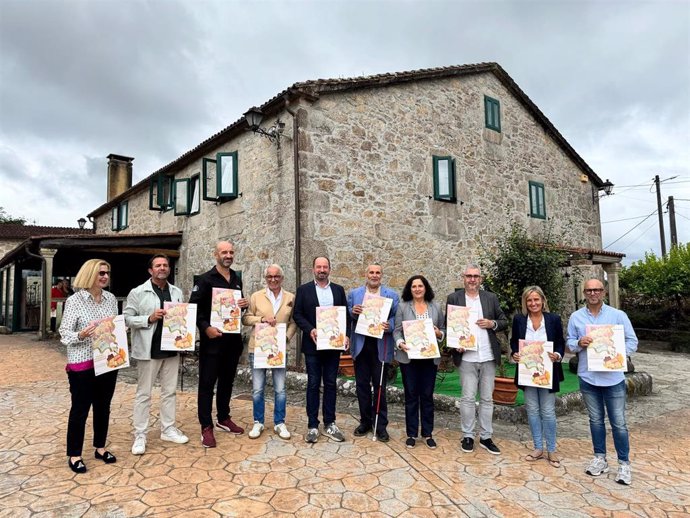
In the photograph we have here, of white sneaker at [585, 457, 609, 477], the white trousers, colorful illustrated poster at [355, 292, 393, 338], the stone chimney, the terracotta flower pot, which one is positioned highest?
the stone chimney

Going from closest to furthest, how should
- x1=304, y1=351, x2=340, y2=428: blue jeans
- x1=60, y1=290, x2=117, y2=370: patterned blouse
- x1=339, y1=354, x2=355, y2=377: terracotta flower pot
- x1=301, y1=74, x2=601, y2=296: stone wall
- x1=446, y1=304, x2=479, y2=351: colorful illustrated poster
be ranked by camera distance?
x1=60, y1=290, x2=117, y2=370: patterned blouse, x1=446, y1=304, x2=479, y2=351: colorful illustrated poster, x1=304, y1=351, x2=340, y2=428: blue jeans, x1=339, y1=354, x2=355, y2=377: terracotta flower pot, x1=301, y1=74, x2=601, y2=296: stone wall

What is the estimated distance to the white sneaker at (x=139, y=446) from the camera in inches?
159

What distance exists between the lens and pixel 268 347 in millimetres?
4402

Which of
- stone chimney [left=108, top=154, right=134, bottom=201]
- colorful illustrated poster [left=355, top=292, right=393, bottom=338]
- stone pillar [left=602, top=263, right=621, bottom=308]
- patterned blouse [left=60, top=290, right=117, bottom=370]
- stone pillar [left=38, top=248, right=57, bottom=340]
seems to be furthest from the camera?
stone chimney [left=108, top=154, right=134, bottom=201]

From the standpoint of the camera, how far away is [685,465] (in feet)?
13.6

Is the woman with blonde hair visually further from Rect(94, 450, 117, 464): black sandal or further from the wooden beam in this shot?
the wooden beam

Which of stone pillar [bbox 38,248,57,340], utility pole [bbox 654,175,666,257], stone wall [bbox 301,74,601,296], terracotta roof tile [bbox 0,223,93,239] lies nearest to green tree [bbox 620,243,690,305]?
stone wall [bbox 301,74,601,296]

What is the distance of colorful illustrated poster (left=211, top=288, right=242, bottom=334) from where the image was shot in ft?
14.1

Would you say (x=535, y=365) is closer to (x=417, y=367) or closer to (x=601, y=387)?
(x=601, y=387)

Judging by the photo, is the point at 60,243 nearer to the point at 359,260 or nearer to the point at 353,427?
the point at 359,260

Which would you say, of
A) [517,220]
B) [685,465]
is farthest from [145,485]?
[517,220]

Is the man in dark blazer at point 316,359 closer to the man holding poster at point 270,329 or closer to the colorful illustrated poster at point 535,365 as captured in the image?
the man holding poster at point 270,329

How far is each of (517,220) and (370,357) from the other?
9.13m

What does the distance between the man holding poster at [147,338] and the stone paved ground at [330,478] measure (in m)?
0.38
